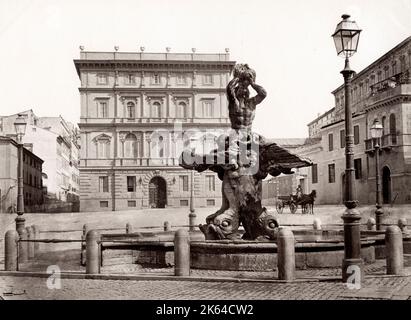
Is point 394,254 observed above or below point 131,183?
below

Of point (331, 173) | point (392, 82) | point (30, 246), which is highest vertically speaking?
point (392, 82)

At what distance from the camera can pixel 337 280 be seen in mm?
8930

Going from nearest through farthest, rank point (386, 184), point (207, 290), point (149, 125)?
point (207, 290)
point (386, 184)
point (149, 125)

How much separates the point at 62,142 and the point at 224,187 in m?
63.1

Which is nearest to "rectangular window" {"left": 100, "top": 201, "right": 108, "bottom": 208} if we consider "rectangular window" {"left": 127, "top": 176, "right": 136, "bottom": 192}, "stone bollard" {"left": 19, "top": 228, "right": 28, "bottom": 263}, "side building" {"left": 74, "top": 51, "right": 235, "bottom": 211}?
"side building" {"left": 74, "top": 51, "right": 235, "bottom": 211}

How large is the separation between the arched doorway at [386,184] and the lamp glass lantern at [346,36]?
3073 centimetres

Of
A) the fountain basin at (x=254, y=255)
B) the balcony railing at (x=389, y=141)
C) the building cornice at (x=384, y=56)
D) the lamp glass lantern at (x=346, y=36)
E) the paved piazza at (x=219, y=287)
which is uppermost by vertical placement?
the building cornice at (x=384, y=56)

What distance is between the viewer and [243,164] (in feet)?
38.3

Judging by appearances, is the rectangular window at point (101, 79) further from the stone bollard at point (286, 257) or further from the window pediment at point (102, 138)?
the stone bollard at point (286, 257)

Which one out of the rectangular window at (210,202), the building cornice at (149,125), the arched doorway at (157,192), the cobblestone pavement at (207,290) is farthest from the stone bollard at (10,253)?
the building cornice at (149,125)

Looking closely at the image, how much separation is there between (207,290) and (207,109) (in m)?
44.5

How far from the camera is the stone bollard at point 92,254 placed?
989 cm

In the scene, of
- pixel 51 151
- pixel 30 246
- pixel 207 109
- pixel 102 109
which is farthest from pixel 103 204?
pixel 30 246

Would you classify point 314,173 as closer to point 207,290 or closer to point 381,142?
point 381,142
